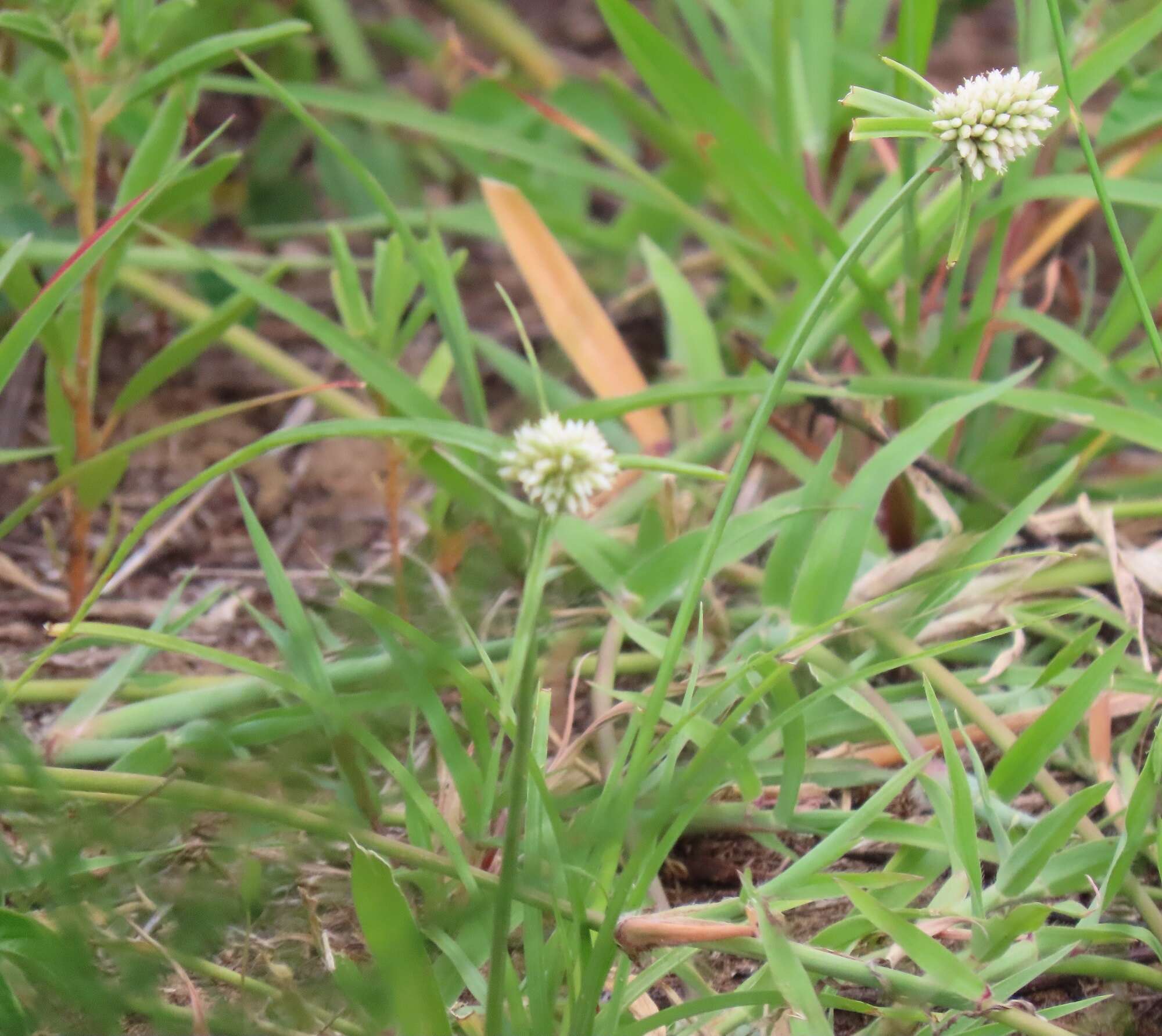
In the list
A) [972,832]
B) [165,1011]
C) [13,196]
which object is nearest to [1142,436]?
[972,832]

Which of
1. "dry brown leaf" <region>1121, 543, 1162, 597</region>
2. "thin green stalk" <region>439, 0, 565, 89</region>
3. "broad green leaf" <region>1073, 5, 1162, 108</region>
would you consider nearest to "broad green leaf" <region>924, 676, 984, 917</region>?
"dry brown leaf" <region>1121, 543, 1162, 597</region>

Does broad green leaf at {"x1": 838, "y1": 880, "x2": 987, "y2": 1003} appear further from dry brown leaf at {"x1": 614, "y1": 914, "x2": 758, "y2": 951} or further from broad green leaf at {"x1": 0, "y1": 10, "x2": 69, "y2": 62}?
broad green leaf at {"x1": 0, "y1": 10, "x2": 69, "y2": 62}

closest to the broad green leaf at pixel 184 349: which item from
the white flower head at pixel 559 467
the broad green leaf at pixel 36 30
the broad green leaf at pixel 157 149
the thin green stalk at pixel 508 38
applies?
the broad green leaf at pixel 157 149

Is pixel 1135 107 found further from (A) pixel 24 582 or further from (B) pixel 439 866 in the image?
(A) pixel 24 582

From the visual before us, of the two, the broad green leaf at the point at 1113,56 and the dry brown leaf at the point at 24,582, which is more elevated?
the broad green leaf at the point at 1113,56

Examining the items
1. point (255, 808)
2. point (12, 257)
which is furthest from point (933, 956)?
point (12, 257)

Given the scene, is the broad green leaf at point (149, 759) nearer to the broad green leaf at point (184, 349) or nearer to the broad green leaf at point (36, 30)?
the broad green leaf at point (184, 349)

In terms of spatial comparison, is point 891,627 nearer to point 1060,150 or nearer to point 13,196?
point 1060,150
